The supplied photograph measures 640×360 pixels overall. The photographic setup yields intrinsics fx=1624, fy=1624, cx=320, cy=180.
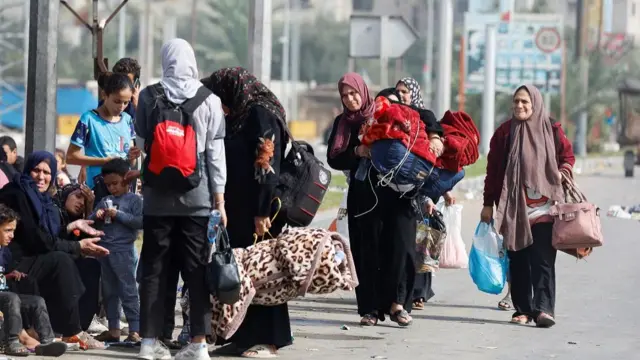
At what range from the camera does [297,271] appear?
900 centimetres

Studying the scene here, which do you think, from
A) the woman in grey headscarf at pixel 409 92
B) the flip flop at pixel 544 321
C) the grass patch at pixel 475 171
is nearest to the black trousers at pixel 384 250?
the flip flop at pixel 544 321

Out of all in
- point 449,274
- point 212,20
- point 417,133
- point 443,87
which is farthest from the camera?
point 212,20

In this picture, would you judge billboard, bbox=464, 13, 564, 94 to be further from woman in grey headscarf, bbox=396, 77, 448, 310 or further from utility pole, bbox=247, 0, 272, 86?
woman in grey headscarf, bbox=396, 77, 448, 310

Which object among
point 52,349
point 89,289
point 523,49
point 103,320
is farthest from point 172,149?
point 523,49

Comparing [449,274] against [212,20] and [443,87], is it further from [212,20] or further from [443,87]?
[212,20]

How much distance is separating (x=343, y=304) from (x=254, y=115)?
3593 mm

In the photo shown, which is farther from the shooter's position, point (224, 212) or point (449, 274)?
point (449, 274)

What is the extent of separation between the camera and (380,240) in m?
10.8

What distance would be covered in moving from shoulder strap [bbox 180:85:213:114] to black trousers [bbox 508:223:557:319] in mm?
3478

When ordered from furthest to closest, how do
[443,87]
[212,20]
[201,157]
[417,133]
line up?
1. [212,20]
2. [443,87]
3. [417,133]
4. [201,157]

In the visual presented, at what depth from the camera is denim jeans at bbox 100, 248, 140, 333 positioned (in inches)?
372

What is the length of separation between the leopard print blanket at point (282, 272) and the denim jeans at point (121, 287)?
0.69 meters

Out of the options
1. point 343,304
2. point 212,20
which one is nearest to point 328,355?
point 343,304

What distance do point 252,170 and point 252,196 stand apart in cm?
15
